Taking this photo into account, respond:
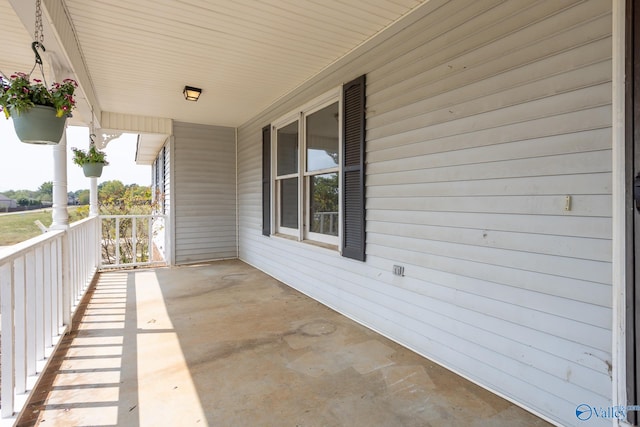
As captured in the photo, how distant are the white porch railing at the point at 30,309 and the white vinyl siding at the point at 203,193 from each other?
286cm

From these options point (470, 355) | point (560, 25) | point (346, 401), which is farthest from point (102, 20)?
point (470, 355)

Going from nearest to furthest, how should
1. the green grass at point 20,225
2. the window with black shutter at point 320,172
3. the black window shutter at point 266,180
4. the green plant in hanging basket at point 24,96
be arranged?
1. the green plant in hanging basket at point 24,96
2. the green grass at point 20,225
3. the window with black shutter at point 320,172
4. the black window shutter at point 266,180

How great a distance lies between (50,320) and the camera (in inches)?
103

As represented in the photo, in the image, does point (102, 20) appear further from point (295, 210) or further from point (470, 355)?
point (470, 355)

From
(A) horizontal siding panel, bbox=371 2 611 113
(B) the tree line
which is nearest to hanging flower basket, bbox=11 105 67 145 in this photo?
(B) the tree line

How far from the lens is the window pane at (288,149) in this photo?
4680 mm

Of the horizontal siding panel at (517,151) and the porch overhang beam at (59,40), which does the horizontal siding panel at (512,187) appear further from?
the porch overhang beam at (59,40)

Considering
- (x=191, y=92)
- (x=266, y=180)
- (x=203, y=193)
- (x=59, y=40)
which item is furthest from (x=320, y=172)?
(x=203, y=193)

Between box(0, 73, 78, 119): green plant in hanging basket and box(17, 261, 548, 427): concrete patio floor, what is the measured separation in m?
1.76

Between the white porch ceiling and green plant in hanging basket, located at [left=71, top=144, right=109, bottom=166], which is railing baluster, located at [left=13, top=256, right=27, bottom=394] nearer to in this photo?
the white porch ceiling

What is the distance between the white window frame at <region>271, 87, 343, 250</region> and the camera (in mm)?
3605

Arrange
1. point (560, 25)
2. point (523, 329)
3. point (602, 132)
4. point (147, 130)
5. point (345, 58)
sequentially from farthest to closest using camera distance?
point (147, 130) < point (345, 58) < point (523, 329) < point (560, 25) < point (602, 132)

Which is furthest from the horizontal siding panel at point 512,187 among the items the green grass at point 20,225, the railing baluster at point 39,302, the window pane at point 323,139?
the green grass at point 20,225

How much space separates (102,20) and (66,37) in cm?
32
